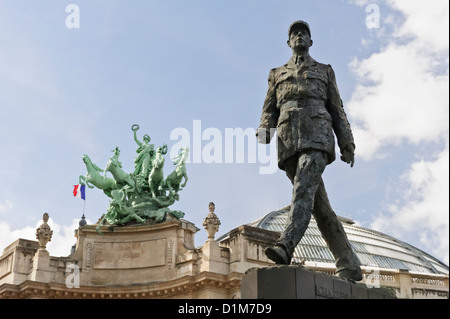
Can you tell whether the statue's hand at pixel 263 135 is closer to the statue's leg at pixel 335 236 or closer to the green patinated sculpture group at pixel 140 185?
the statue's leg at pixel 335 236

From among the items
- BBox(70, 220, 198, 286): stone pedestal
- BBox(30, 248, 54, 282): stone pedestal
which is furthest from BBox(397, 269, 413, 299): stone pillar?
BBox(30, 248, 54, 282): stone pedestal

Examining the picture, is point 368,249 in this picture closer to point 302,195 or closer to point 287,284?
point 302,195

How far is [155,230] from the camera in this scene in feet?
123

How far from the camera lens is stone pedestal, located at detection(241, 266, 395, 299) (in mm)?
8734

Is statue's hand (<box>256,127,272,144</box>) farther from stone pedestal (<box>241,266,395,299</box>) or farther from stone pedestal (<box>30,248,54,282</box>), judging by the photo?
stone pedestal (<box>30,248,54,282</box>)

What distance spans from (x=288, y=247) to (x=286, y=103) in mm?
2098

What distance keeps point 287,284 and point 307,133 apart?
7.36 feet

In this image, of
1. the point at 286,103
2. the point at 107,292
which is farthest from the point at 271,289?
the point at 107,292

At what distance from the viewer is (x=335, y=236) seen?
10.3 m

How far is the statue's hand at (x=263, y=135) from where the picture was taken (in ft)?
33.6

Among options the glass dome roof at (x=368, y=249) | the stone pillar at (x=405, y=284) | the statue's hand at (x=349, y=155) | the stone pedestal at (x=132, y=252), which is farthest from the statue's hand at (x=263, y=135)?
the glass dome roof at (x=368, y=249)

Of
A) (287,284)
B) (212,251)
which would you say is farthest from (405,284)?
(287,284)
